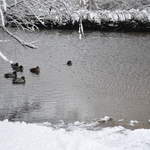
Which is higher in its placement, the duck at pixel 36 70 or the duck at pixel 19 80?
the duck at pixel 36 70

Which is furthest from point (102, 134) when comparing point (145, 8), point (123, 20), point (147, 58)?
point (145, 8)

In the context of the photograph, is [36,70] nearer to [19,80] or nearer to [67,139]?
[19,80]

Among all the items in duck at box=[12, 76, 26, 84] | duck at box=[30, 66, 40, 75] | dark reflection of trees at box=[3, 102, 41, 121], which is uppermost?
duck at box=[30, 66, 40, 75]

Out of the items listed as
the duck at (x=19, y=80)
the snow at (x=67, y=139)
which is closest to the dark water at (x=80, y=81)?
the duck at (x=19, y=80)

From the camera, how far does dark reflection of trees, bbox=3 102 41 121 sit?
12117 mm

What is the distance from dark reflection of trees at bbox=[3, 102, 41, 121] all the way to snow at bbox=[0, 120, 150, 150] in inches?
87.6

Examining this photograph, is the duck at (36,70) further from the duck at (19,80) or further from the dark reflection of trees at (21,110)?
the dark reflection of trees at (21,110)

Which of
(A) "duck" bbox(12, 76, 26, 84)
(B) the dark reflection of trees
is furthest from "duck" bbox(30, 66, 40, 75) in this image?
(B) the dark reflection of trees

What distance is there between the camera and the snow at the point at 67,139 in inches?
303

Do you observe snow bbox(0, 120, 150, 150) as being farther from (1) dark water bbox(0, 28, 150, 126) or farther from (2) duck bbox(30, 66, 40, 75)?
(2) duck bbox(30, 66, 40, 75)

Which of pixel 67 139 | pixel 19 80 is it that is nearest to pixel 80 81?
pixel 19 80

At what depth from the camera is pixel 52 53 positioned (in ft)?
71.1

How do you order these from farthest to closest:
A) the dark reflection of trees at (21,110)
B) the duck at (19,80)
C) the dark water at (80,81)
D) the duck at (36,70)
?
the duck at (36,70), the duck at (19,80), the dark water at (80,81), the dark reflection of trees at (21,110)

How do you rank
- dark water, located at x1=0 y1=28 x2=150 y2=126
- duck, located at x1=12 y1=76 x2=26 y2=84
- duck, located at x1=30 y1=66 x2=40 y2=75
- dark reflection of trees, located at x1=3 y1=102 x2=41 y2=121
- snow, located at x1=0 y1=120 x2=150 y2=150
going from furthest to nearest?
duck, located at x1=30 y1=66 x2=40 y2=75, duck, located at x1=12 y1=76 x2=26 y2=84, dark water, located at x1=0 y1=28 x2=150 y2=126, dark reflection of trees, located at x1=3 y1=102 x2=41 y2=121, snow, located at x1=0 y1=120 x2=150 y2=150
